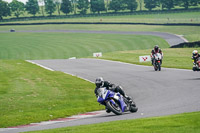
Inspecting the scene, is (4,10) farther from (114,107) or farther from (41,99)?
(114,107)

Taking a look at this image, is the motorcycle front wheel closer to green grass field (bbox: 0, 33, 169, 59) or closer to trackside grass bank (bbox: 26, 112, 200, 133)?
trackside grass bank (bbox: 26, 112, 200, 133)

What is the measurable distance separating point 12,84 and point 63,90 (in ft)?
9.96

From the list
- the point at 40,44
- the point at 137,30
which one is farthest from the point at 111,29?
the point at 40,44

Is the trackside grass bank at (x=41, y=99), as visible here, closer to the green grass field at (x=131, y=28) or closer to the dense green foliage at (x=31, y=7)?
the green grass field at (x=131, y=28)

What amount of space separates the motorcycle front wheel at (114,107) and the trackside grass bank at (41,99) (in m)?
2.02

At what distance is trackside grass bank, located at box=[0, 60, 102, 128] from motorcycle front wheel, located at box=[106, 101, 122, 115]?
2.02m

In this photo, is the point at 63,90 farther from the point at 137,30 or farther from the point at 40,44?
the point at 137,30

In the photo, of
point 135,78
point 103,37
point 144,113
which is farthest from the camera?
point 103,37

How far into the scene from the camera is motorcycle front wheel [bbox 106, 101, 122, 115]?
13969 mm

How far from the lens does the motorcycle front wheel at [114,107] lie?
45.8ft

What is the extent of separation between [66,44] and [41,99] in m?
56.7

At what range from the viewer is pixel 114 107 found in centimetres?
1408

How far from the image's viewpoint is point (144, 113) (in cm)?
1391

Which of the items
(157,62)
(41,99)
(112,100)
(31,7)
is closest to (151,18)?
(31,7)
